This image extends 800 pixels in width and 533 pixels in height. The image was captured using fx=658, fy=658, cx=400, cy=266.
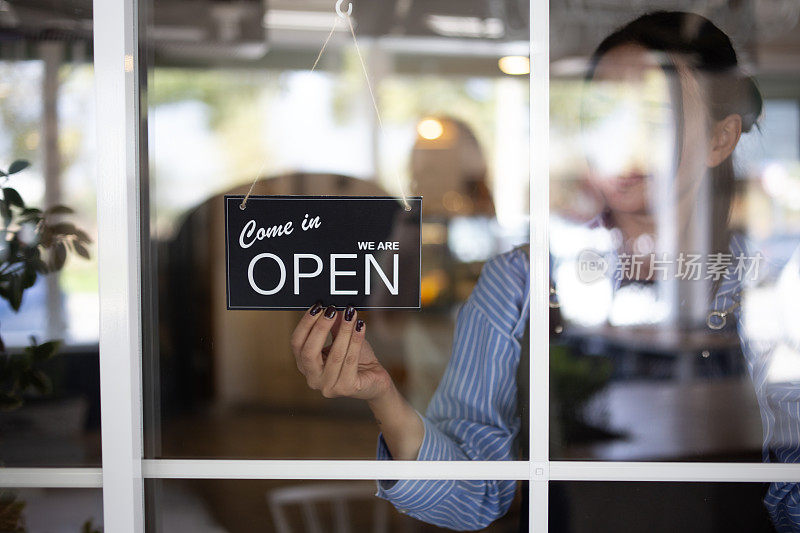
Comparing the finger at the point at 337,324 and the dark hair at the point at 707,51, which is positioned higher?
the dark hair at the point at 707,51

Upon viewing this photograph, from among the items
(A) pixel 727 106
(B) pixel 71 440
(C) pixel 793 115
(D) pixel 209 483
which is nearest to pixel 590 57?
(A) pixel 727 106

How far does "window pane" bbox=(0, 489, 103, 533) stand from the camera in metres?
1.48

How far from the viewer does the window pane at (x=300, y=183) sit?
1.48 metres

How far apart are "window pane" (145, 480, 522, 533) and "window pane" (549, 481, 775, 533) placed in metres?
0.12

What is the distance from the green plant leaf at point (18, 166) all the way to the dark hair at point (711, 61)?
131cm

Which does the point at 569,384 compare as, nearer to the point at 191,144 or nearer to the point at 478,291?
the point at 478,291

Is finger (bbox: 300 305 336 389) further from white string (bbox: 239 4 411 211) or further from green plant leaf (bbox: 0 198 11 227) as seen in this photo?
green plant leaf (bbox: 0 198 11 227)

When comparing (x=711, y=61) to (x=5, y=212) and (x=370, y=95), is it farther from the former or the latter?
(x=5, y=212)

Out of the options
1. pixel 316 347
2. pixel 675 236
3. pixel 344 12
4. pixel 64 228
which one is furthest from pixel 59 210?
pixel 675 236

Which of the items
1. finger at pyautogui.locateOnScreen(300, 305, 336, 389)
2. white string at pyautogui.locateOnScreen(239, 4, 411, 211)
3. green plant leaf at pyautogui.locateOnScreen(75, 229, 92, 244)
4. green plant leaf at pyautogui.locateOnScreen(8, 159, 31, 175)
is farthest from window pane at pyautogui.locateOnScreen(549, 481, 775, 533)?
green plant leaf at pyautogui.locateOnScreen(8, 159, 31, 175)

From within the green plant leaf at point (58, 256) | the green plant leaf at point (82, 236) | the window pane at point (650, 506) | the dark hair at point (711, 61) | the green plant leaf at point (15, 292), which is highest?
the dark hair at point (711, 61)

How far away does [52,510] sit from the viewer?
1.50 metres

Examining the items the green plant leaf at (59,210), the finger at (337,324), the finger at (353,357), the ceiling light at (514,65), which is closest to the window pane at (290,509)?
the finger at (353,357)

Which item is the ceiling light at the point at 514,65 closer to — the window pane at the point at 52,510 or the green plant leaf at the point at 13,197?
the green plant leaf at the point at 13,197
